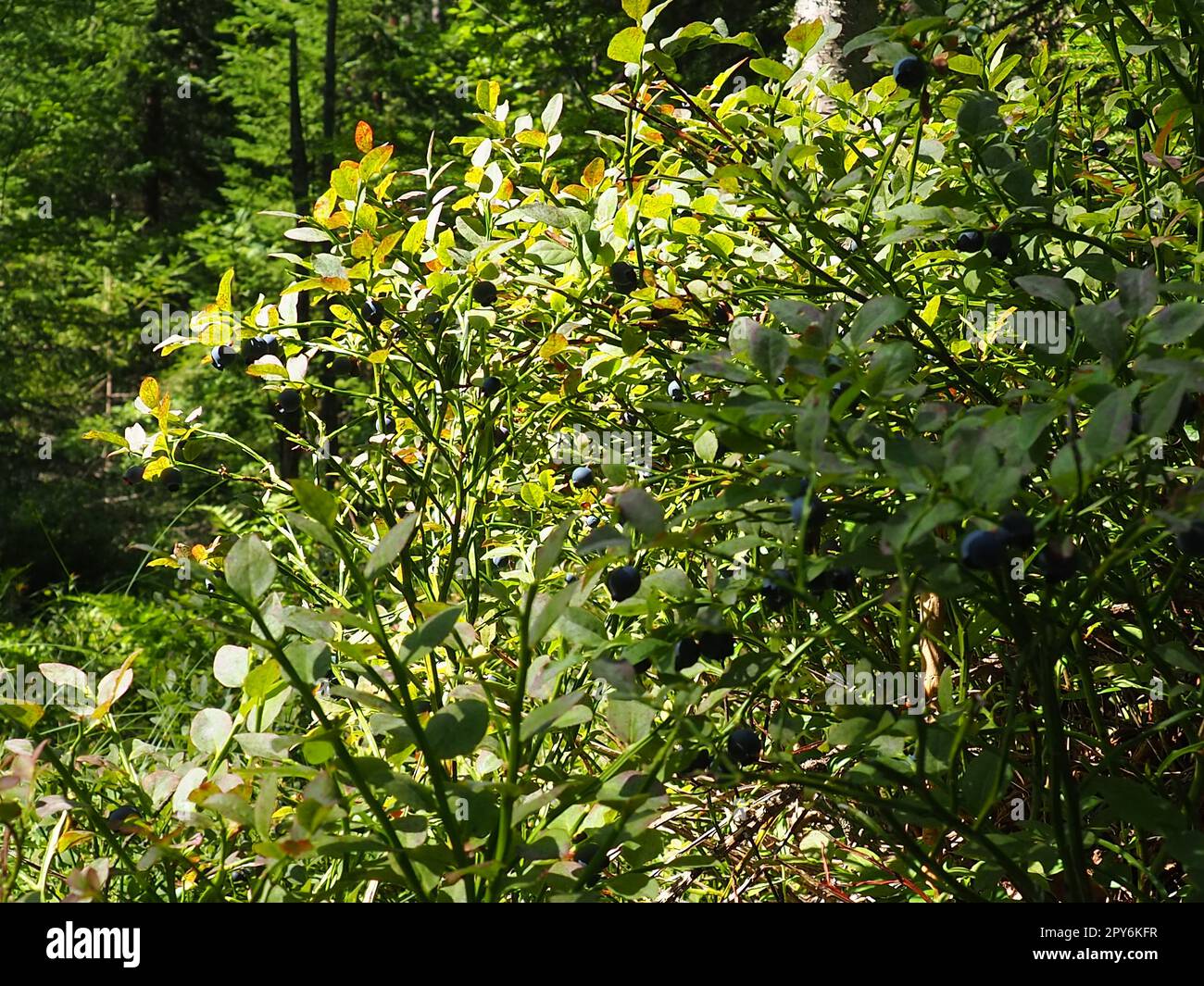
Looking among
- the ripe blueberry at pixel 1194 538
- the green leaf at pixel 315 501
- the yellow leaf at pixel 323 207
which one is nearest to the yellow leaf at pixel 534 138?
the yellow leaf at pixel 323 207

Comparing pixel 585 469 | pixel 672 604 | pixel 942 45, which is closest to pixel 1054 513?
pixel 672 604

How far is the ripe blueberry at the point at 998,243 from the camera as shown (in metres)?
1.19

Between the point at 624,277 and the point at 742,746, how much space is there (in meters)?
0.69

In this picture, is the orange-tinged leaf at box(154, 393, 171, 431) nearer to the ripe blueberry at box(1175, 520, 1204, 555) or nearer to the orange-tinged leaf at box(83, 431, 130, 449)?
the orange-tinged leaf at box(83, 431, 130, 449)

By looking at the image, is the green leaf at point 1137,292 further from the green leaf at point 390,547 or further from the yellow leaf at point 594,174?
the yellow leaf at point 594,174

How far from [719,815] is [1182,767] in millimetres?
663

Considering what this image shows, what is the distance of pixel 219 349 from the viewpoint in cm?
160

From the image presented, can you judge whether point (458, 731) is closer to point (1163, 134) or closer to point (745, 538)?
point (745, 538)

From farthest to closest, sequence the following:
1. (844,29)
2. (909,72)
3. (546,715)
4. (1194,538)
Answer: (844,29)
(909,72)
(546,715)
(1194,538)

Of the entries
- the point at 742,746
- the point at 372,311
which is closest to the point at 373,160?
the point at 372,311

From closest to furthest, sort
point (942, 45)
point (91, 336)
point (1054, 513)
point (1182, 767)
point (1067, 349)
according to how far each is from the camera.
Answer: point (1054, 513) → point (1067, 349) → point (942, 45) → point (1182, 767) → point (91, 336)

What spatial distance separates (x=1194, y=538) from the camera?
28.2 inches

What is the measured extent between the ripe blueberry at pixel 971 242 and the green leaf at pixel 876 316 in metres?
0.32
